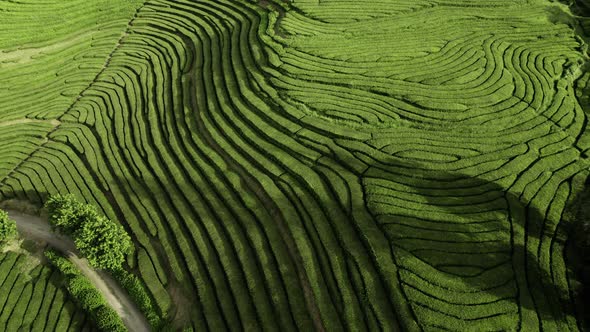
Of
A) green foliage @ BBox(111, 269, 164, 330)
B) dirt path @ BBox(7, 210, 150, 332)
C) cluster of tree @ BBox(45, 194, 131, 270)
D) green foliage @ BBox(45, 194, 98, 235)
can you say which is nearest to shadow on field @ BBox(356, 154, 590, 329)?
green foliage @ BBox(111, 269, 164, 330)

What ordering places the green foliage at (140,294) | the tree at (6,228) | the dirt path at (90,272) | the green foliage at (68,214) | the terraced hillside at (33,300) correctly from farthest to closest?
the tree at (6,228) → the green foliage at (68,214) → the terraced hillside at (33,300) → the dirt path at (90,272) → the green foliage at (140,294)

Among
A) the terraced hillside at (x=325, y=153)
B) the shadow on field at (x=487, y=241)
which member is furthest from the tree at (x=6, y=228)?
the shadow on field at (x=487, y=241)

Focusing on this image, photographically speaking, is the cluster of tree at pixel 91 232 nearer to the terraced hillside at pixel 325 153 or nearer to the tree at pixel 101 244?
the tree at pixel 101 244

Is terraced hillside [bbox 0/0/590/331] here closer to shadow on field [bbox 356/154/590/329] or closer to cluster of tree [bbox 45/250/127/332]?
shadow on field [bbox 356/154/590/329]

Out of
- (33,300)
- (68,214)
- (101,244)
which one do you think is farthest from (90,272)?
(68,214)

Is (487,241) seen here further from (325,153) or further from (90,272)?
(90,272)

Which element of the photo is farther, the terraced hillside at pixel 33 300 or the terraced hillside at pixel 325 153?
the terraced hillside at pixel 33 300
